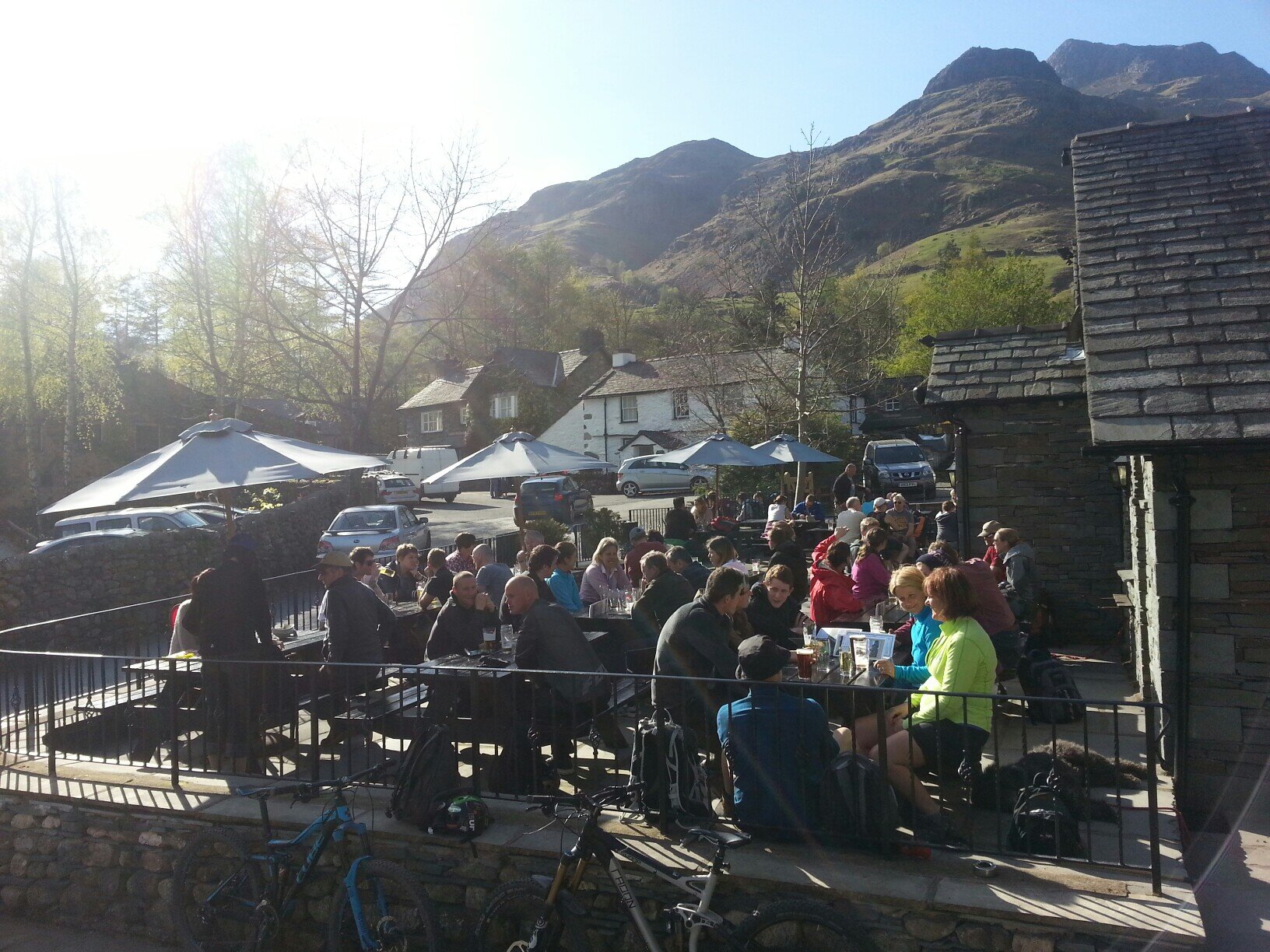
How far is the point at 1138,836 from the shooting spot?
16.1 feet

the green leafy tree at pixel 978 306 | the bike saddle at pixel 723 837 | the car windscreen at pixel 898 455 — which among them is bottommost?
the bike saddle at pixel 723 837

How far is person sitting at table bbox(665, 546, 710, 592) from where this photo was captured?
8.46 meters

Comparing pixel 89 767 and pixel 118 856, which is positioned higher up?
pixel 89 767

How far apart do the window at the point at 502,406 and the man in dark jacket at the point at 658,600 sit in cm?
4414

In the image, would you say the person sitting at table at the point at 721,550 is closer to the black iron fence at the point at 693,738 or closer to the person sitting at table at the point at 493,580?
the black iron fence at the point at 693,738

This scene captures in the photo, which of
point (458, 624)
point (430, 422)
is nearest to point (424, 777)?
point (458, 624)

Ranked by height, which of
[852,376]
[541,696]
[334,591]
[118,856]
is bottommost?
[118,856]

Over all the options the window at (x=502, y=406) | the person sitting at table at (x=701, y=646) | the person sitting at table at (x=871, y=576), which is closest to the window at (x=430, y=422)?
the window at (x=502, y=406)

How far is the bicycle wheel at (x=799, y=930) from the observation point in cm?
405

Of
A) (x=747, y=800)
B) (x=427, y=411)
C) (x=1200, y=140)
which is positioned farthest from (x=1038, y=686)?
(x=427, y=411)

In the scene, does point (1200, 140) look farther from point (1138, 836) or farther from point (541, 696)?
point (541, 696)

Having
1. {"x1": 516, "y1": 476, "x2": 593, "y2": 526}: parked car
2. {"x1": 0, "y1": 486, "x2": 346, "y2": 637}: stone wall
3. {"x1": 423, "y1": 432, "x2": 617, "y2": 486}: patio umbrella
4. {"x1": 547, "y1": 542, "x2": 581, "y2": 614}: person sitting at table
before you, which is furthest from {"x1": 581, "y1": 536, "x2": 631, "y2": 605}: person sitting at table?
{"x1": 516, "y1": 476, "x2": 593, "y2": 526}: parked car

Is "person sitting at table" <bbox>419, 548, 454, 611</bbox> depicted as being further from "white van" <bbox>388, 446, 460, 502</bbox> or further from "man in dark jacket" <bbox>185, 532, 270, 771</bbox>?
"white van" <bbox>388, 446, 460, 502</bbox>

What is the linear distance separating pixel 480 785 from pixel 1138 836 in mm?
3848
